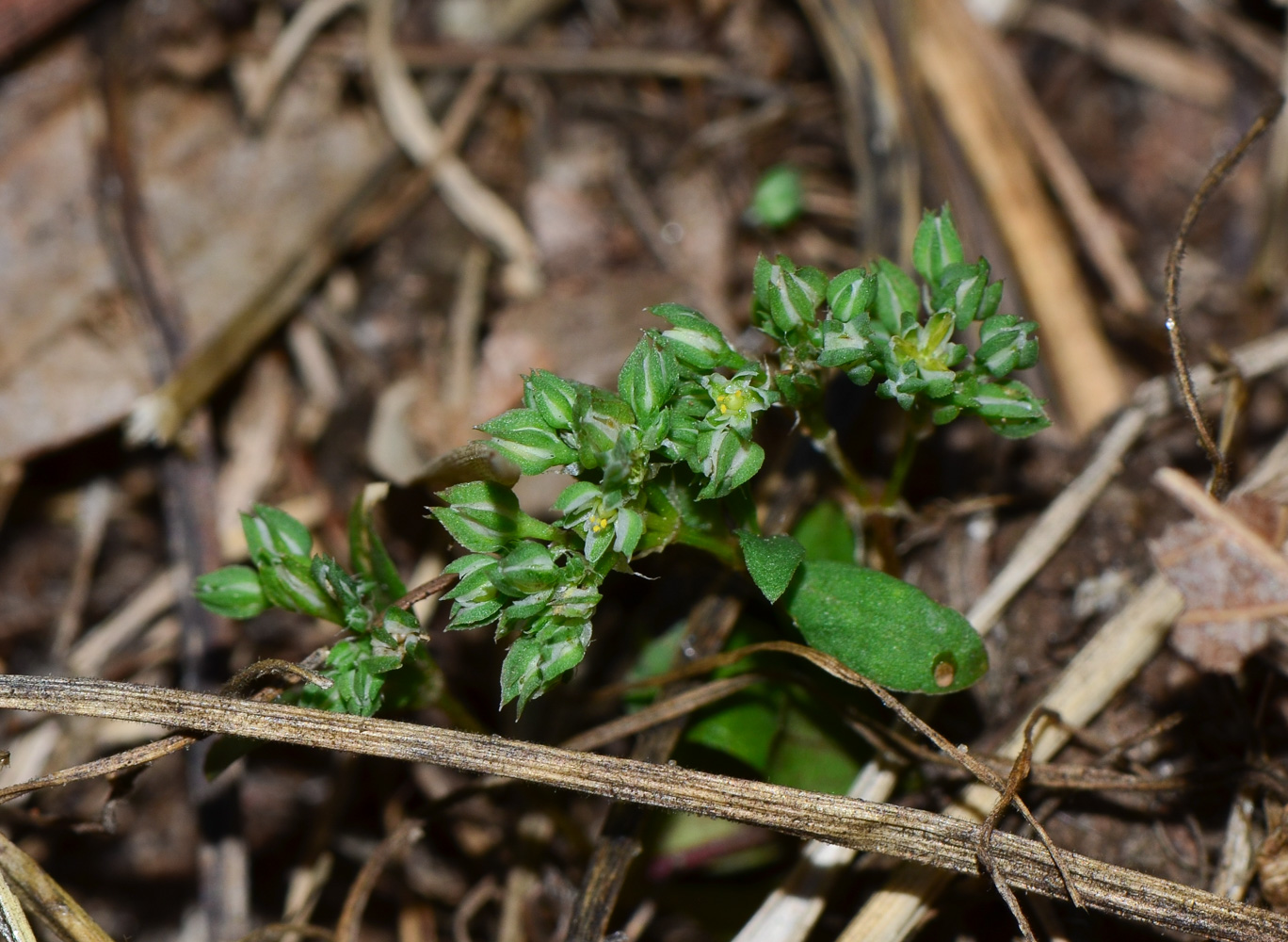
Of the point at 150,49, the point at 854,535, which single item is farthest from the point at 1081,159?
the point at 150,49

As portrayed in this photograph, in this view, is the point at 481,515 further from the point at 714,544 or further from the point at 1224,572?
the point at 1224,572

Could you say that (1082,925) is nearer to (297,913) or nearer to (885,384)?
(885,384)

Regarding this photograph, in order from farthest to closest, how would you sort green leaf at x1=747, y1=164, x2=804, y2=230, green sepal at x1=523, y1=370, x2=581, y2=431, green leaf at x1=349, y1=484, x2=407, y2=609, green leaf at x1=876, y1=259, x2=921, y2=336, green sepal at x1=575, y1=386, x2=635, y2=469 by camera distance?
1. green leaf at x1=747, y1=164, x2=804, y2=230
2. green leaf at x1=349, y1=484, x2=407, y2=609
3. green leaf at x1=876, y1=259, x2=921, y2=336
4. green sepal at x1=523, y1=370, x2=581, y2=431
5. green sepal at x1=575, y1=386, x2=635, y2=469

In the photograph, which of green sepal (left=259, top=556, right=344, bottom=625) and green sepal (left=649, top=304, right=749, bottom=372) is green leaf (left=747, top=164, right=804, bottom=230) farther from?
green sepal (left=259, top=556, right=344, bottom=625)

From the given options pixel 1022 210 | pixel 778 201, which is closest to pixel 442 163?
pixel 778 201

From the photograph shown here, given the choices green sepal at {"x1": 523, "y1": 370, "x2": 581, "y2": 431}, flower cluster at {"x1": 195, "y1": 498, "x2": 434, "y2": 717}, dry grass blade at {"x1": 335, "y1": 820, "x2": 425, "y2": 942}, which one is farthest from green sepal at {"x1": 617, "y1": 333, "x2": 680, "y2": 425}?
dry grass blade at {"x1": 335, "y1": 820, "x2": 425, "y2": 942}
